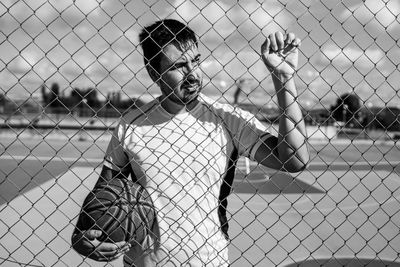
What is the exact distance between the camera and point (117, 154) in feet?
7.42

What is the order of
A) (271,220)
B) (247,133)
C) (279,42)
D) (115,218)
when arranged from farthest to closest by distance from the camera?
(271,220), (247,133), (115,218), (279,42)

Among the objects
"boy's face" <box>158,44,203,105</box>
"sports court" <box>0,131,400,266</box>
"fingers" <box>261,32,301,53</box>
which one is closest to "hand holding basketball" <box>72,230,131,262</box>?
"sports court" <box>0,131,400,266</box>

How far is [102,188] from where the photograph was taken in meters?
2.23

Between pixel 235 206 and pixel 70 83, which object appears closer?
pixel 70 83

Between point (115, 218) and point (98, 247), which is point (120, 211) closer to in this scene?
point (115, 218)

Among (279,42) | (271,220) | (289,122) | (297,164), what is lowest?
(271,220)

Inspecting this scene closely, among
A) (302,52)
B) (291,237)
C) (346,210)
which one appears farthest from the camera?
(346,210)

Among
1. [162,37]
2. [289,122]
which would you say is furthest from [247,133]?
[162,37]

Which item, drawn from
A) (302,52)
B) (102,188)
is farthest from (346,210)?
(102,188)

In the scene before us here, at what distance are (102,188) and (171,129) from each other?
1.51 feet

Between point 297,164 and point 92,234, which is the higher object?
point 297,164

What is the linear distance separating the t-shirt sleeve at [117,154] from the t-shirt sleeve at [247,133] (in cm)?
58

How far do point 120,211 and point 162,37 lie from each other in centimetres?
91

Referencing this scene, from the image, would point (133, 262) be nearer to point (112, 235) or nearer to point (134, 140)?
point (112, 235)
